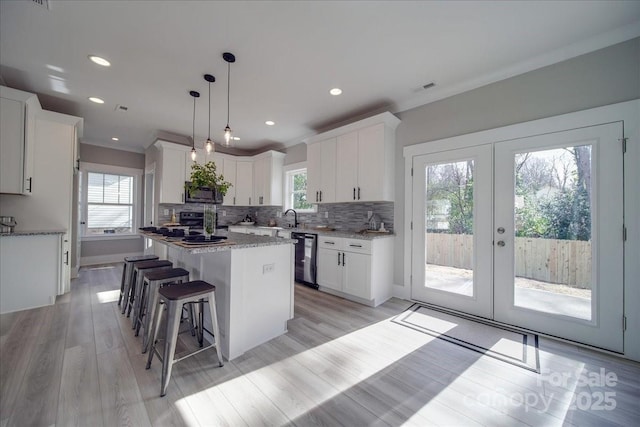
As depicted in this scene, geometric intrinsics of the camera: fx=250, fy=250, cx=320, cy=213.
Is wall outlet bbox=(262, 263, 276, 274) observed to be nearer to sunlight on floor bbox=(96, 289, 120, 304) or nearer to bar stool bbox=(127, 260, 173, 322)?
bar stool bbox=(127, 260, 173, 322)

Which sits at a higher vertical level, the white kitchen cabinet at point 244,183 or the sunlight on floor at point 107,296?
the white kitchen cabinet at point 244,183

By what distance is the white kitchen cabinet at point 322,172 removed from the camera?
4.04m

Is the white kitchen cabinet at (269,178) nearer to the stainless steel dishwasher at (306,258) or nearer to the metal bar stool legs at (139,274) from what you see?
the stainless steel dishwasher at (306,258)

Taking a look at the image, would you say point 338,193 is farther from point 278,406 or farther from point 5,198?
point 5,198

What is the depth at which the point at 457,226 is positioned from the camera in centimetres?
303

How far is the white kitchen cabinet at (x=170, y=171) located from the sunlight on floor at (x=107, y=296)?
1.68 metres

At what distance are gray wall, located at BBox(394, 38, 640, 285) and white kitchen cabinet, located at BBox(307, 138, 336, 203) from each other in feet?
3.35

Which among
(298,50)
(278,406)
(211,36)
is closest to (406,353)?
(278,406)

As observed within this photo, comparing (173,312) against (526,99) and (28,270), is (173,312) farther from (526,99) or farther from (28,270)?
(526,99)

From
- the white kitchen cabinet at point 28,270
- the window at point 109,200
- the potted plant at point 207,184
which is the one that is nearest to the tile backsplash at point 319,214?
the window at point 109,200

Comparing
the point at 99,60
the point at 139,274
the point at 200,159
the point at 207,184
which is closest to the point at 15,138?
the point at 99,60

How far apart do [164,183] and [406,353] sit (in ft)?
15.5

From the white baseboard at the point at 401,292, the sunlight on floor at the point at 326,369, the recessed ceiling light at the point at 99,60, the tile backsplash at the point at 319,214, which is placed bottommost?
the sunlight on floor at the point at 326,369

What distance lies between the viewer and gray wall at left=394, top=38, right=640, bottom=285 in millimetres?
2123
